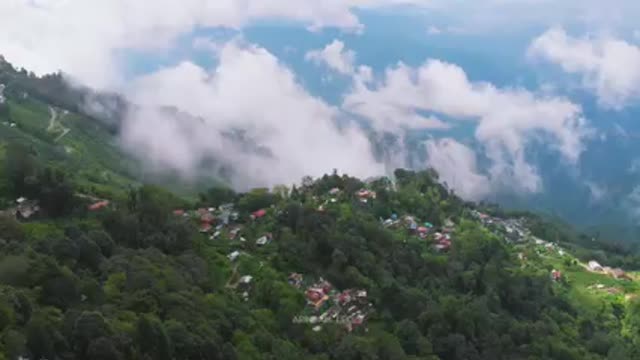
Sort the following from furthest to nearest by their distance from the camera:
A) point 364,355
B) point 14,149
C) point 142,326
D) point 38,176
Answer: point 14,149 → point 38,176 → point 364,355 → point 142,326

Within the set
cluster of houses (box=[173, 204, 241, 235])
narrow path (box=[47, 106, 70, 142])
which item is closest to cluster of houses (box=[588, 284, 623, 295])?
cluster of houses (box=[173, 204, 241, 235])

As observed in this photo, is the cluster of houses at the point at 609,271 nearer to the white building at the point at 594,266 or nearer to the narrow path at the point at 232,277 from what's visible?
the white building at the point at 594,266

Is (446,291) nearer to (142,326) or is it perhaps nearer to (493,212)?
(142,326)

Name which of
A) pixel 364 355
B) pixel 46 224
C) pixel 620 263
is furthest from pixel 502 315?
pixel 620 263

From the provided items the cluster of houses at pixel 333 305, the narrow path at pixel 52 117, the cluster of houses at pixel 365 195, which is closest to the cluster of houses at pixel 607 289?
the cluster of houses at pixel 365 195

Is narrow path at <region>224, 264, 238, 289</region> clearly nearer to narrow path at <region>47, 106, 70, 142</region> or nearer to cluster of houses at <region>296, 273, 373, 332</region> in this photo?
cluster of houses at <region>296, 273, 373, 332</region>

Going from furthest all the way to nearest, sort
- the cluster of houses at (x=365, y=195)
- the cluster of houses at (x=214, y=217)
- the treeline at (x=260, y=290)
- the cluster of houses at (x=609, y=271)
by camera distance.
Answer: the cluster of houses at (x=609, y=271) → the cluster of houses at (x=365, y=195) → the cluster of houses at (x=214, y=217) → the treeline at (x=260, y=290)

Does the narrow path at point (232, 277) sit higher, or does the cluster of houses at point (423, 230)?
the cluster of houses at point (423, 230)
